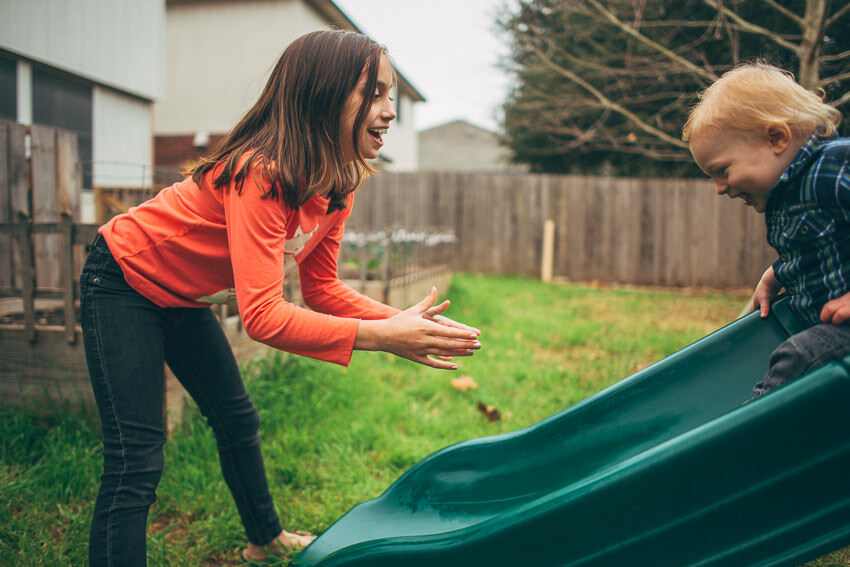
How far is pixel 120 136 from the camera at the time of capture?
983 centimetres

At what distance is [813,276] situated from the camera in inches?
58.9

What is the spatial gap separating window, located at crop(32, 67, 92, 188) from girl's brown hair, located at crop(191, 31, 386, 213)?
7792mm

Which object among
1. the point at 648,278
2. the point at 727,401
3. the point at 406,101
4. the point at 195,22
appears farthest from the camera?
the point at 406,101

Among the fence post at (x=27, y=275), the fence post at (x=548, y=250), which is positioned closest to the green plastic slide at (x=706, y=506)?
the fence post at (x=27, y=275)

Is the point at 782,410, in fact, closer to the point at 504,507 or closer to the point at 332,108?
the point at 504,507

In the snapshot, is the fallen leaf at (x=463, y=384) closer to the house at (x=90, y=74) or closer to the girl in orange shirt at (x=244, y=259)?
the girl in orange shirt at (x=244, y=259)

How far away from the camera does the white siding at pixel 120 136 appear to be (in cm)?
927

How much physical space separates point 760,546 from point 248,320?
119cm

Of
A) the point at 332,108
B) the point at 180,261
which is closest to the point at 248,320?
the point at 180,261

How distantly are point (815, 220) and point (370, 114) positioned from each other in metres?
1.11

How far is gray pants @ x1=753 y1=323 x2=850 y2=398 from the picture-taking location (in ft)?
4.36

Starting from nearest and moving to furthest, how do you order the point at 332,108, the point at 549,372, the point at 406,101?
the point at 332,108, the point at 549,372, the point at 406,101

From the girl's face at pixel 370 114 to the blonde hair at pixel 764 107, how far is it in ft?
2.68

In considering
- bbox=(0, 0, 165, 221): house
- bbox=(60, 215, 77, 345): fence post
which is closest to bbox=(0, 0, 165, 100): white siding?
bbox=(0, 0, 165, 221): house
